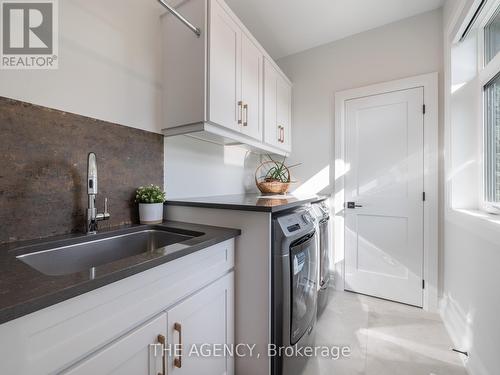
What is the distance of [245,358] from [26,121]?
1.56 metres

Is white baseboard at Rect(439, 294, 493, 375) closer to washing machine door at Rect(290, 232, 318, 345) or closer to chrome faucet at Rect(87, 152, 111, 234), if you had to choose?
washing machine door at Rect(290, 232, 318, 345)

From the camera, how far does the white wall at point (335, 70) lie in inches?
83.0

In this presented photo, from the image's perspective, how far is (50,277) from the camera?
0.62 metres

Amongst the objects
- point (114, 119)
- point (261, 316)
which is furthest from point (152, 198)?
point (261, 316)

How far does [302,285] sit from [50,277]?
117cm

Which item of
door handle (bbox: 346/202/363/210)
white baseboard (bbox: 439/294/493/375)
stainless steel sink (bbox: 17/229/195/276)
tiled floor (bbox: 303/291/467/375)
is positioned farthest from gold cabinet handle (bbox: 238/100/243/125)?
white baseboard (bbox: 439/294/493/375)

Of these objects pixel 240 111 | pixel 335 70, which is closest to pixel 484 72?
pixel 335 70

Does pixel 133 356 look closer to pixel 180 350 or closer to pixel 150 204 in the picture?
pixel 180 350

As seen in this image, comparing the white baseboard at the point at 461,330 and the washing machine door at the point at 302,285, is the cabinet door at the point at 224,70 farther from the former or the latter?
the white baseboard at the point at 461,330

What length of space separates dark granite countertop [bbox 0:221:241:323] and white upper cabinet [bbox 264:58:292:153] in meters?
1.46

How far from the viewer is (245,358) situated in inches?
48.8

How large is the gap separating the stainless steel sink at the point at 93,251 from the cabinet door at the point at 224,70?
79cm

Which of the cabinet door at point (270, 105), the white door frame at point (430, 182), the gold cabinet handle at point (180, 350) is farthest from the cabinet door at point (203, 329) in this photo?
the white door frame at point (430, 182)

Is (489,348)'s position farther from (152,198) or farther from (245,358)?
(152,198)
